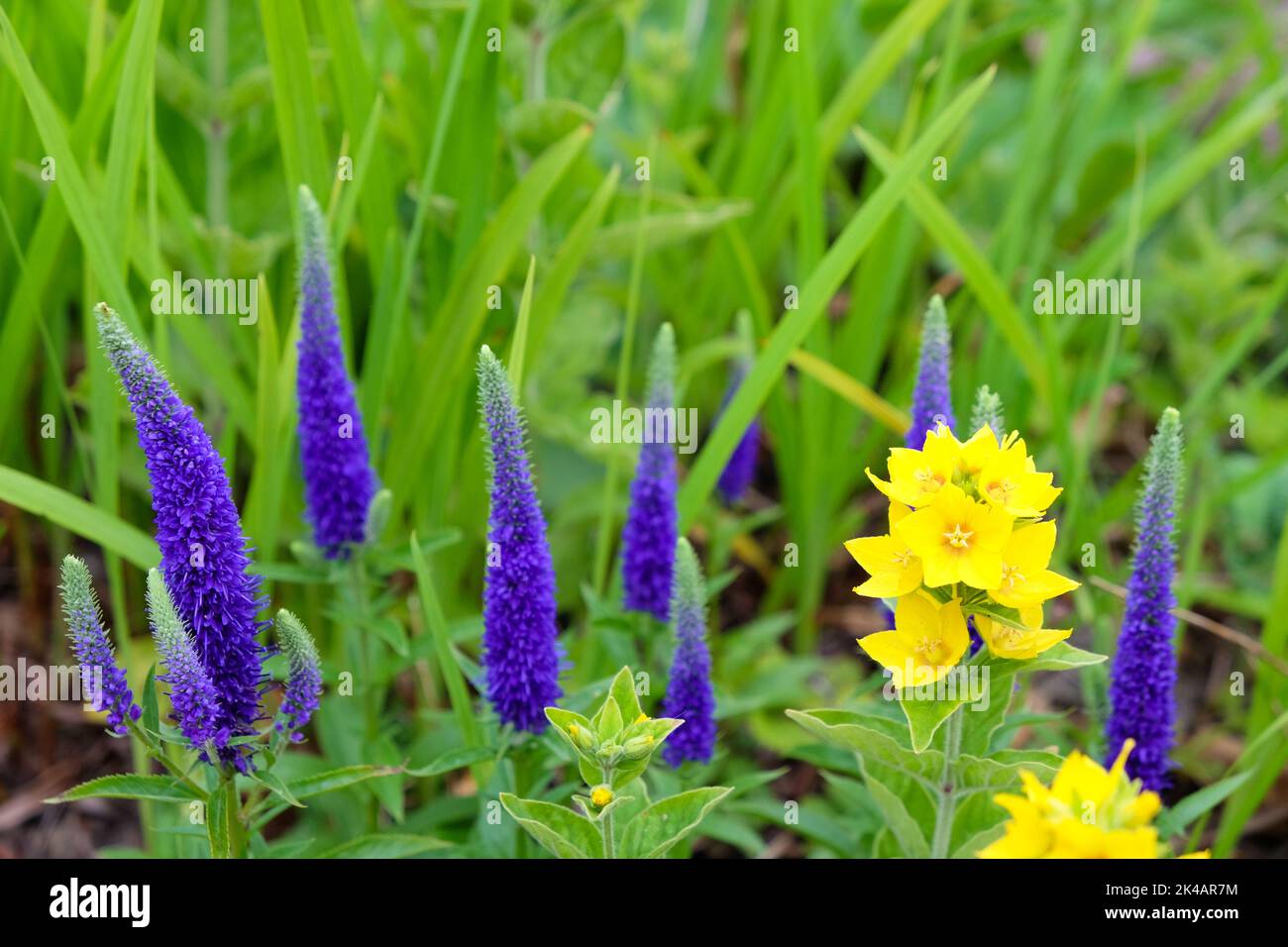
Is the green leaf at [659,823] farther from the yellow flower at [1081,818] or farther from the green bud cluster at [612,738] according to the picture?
the yellow flower at [1081,818]

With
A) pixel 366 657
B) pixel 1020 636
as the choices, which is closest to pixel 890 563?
pixel 1020 636

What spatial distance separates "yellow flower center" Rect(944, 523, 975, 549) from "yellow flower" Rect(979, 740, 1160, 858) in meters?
0.31

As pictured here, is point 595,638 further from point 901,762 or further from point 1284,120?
point 1284,120

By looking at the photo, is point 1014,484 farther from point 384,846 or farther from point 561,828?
point 384,846

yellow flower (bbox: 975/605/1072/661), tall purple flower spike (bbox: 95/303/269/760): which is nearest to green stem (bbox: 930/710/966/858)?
yellow flower (bbox: 975/605/1072/661)

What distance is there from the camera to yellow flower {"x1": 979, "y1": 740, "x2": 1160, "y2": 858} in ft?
4.68

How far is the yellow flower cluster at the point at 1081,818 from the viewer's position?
1.43 metres

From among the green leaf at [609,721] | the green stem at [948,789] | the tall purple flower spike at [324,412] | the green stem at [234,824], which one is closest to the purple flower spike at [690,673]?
the green leaf at [609,721]

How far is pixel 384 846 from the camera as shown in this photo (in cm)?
208

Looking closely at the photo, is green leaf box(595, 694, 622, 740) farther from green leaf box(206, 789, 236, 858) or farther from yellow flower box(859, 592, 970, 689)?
green leaf box(206, 789, 236, 858)

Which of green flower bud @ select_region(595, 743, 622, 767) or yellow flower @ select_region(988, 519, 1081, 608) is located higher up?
yellow flower @ select_region(988, 519, 1081, 608)

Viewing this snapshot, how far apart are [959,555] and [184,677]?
111cm
